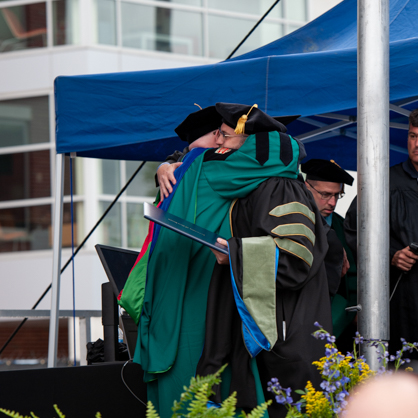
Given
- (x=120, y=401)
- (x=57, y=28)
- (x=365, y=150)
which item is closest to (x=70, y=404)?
(x=120, y=401)

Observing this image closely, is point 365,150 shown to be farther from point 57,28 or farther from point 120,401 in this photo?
point 57,28

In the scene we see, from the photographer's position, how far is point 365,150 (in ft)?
7.52

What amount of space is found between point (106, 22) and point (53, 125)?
1888 mm

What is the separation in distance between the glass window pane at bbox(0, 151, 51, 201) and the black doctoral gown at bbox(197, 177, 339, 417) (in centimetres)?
855

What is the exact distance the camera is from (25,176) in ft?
34.0

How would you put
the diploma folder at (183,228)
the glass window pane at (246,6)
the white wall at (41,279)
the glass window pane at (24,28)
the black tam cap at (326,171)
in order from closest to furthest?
the diploma folder at (183,228) → the black tam cap at (326,171) → the white wall at (41,279) → the glass window pane at (24,28) → the glass window pane at (246,6)

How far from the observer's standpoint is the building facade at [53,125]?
9.93 meters

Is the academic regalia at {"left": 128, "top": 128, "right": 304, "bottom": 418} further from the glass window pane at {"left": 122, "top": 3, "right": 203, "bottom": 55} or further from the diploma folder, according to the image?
the glass window pane at {"left": 122, "top": 3, "right": 203, "bottom": 55}

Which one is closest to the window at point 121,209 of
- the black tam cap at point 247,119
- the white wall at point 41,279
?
the white wall at point 41,279

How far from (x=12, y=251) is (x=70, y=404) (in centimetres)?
751

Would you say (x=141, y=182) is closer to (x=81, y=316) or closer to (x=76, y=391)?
(x=81, y=316)

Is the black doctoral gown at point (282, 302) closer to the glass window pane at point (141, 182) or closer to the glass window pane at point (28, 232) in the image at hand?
the glass window pane at point (141, 182)

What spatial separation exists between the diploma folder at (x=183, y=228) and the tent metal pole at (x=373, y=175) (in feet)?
1.75

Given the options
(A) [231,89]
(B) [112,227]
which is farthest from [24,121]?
(A) [231,89]
